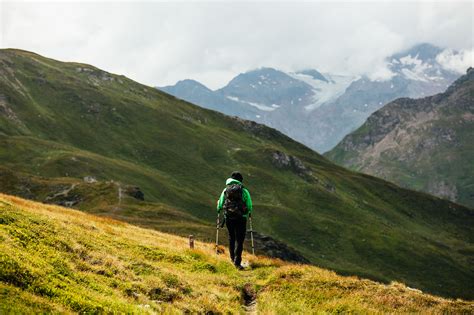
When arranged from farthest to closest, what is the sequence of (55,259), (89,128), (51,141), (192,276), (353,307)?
1. (89,128)
2. (51,141)
3. (192,276)
4. (353,307)
5. (55,259)

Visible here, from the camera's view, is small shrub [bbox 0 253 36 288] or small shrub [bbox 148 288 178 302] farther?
small shrub [bbox 148 288 178 302]

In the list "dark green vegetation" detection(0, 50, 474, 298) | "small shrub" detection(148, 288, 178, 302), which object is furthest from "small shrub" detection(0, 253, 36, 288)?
"dark green vegetation" detection(0, 50, 474, 298)

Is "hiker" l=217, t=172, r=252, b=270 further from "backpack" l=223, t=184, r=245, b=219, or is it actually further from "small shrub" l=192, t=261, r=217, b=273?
"small shrub" l=192, t=261, r=217, b=273

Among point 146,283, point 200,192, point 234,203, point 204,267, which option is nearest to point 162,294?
point 146,283

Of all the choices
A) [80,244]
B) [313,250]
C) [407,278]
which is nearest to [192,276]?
[80,244]

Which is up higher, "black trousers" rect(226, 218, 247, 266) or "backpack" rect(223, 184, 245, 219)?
"backpack" rect(223, 184, 245, 219)

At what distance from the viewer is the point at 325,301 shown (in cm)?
1791

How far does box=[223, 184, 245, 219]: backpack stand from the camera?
2316 centimetres

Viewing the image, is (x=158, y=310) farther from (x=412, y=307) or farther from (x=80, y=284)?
(x=412, y=307)

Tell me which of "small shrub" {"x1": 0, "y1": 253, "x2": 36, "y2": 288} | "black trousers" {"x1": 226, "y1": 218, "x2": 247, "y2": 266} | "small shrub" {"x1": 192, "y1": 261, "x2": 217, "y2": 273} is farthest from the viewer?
"black trousers" {"x1": 226, "y1": 218, "x2": 247, "y2": 266}

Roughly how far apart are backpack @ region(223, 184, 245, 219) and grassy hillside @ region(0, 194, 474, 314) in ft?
7.64

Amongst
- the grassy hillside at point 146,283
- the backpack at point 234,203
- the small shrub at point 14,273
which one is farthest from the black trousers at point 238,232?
the small shrub at point 14,273

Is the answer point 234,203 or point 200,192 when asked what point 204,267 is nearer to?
point 234,203

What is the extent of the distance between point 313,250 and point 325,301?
138m
